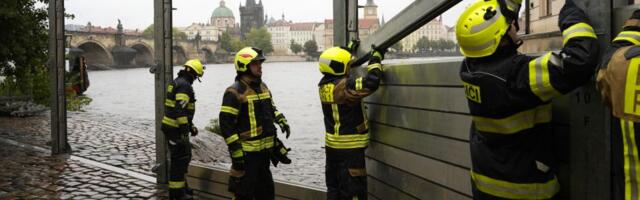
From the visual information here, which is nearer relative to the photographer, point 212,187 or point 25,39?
point 212,187

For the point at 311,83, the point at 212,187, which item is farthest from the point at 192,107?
the point at 311,83

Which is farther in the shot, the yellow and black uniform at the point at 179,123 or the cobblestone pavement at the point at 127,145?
the cobblestone pavement at the point at 127,145

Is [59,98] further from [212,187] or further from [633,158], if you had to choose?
[633,158]

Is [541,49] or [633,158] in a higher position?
[541,49]

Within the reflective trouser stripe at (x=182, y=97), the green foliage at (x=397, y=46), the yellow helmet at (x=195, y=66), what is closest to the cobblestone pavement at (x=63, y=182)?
the reflective trouser stripe at (x=182, y=97)

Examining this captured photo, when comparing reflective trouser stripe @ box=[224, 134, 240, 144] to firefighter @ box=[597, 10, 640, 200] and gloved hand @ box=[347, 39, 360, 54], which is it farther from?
firefighter @ box=[597, 10, 640, 200]

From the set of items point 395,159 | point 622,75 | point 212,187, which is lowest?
point 212,187

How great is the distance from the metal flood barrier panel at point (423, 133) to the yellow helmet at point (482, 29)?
445 mm

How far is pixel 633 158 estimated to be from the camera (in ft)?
7.01

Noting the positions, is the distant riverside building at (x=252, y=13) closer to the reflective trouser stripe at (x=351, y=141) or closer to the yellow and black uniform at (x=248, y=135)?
the yellow and black uniform at (x=248, y=135)

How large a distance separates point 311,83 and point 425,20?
56.3m

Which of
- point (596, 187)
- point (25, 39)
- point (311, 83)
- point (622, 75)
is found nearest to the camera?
point (622, 75)

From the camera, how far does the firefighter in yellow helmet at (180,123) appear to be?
6.67 m

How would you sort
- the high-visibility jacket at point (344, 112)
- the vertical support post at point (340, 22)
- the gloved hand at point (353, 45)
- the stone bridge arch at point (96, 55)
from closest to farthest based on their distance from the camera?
the high-visibility jacket at point (344, 112) < the gloved hand at point (353, 45) < the vertical support post at point (340, 22) < the stone bridge arch at point (96, 55)
